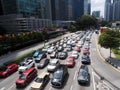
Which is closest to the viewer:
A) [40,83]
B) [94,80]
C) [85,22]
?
[40,83]

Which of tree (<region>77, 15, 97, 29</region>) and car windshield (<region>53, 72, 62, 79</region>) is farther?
tree (<region>77, 15, 97, 29</region>)

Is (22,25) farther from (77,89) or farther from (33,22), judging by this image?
(77,89)

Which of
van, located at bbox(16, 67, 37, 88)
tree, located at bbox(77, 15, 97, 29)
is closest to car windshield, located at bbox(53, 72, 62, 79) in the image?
van, located at bbox(16, 67, 37, 88)

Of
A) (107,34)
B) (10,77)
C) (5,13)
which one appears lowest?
(10,77)

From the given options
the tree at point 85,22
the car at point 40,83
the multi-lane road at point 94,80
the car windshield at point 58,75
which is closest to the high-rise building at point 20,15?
the tree at point 85,22

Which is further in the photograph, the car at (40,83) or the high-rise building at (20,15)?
the high-rise building at (20,15)

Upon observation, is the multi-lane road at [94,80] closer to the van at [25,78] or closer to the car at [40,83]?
the car at [40,83]

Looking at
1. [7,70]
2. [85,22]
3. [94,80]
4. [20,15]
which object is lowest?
[94,80]

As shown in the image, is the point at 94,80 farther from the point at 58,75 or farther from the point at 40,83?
the point at 40,83

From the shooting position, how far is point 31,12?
133 metres

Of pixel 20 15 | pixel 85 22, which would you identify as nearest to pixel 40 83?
pixel 20 15

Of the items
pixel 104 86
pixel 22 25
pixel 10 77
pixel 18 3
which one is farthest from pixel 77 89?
pixel 18 3

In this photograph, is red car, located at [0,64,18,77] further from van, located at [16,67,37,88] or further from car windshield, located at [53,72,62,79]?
car windshield, located at [53,72,62,79]

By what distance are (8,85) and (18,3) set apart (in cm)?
10191
